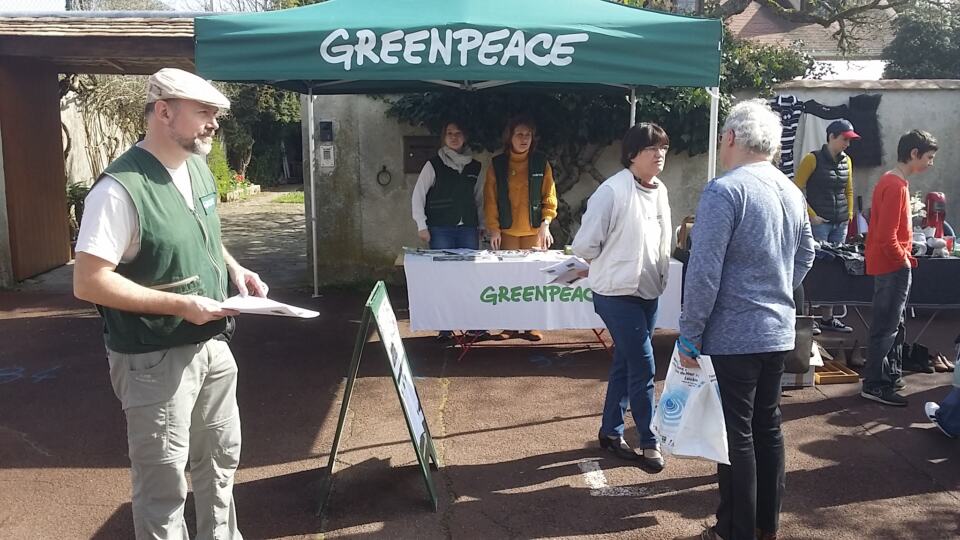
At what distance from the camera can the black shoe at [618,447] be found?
4.19m

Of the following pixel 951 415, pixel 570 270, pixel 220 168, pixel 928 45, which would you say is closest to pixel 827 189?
pixel 951 415

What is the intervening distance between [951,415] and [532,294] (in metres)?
2.80

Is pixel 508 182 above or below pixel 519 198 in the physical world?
above

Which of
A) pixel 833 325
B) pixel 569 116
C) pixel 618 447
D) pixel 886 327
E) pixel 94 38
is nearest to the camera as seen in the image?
pixel 618 447

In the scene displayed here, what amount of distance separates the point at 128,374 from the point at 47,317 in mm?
5619

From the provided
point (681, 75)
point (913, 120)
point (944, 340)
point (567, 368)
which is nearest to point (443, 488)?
point (567, 368)

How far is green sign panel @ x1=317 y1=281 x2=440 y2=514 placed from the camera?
3539mm

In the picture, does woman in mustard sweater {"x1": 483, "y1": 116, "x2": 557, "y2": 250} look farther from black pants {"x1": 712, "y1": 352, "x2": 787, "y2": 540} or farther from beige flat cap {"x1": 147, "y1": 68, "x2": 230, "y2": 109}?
beige flat cap {"x1": 147, "y1": 68, "x2": 230, "y2": 109}

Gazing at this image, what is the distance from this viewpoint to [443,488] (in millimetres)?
3916

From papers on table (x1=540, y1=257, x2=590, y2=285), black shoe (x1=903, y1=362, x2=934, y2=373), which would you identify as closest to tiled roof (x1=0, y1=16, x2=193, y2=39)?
papers on table (x1=540, y1=257, x2=590, y2=285)

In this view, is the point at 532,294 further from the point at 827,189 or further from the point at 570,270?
the point at 827,189

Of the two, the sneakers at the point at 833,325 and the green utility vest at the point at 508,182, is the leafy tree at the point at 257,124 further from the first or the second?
the sneakers at the point at 833,325

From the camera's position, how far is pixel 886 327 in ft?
16.3

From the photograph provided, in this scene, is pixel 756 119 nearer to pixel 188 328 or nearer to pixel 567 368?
pixel 188 328
